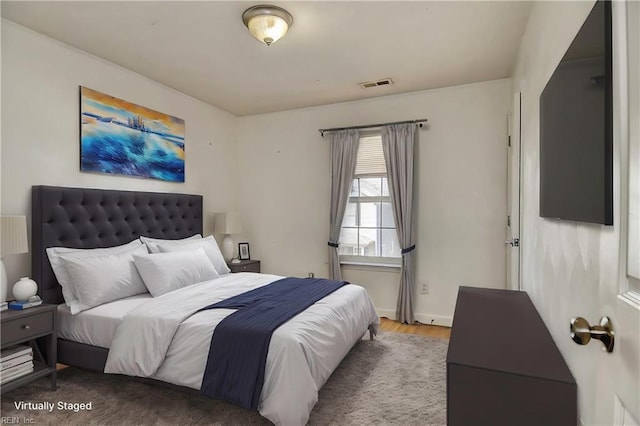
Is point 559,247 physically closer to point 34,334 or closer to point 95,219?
point 34,334

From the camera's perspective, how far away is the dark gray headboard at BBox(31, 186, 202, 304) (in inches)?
100

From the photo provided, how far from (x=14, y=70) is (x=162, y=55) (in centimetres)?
101

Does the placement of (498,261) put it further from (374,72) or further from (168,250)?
(168,250)

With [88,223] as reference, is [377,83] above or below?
above

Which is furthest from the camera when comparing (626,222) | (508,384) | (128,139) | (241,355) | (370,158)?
(370,158)

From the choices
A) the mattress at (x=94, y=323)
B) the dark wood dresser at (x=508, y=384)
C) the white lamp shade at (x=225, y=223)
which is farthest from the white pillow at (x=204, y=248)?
the dark wood dresser at (x=508, y=384)

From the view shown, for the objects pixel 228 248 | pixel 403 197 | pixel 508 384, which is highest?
pixel 403 197

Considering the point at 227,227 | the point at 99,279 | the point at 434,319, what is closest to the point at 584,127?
the point at 99,279

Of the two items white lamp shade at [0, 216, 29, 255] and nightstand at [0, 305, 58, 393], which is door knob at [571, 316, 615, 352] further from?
white lamp shade at [0, 216, 29, 255]

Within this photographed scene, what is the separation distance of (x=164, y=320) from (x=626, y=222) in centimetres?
227

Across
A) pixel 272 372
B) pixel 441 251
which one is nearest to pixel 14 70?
pixel 272 372

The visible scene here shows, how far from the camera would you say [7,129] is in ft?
7.91

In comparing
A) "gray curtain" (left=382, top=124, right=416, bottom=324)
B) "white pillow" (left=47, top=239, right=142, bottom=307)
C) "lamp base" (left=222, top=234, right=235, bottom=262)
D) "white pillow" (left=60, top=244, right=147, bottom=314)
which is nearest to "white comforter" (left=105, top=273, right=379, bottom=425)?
"white pillow" (left=60, top=244, right=147, bottom=314)

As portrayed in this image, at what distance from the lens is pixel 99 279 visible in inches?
100
